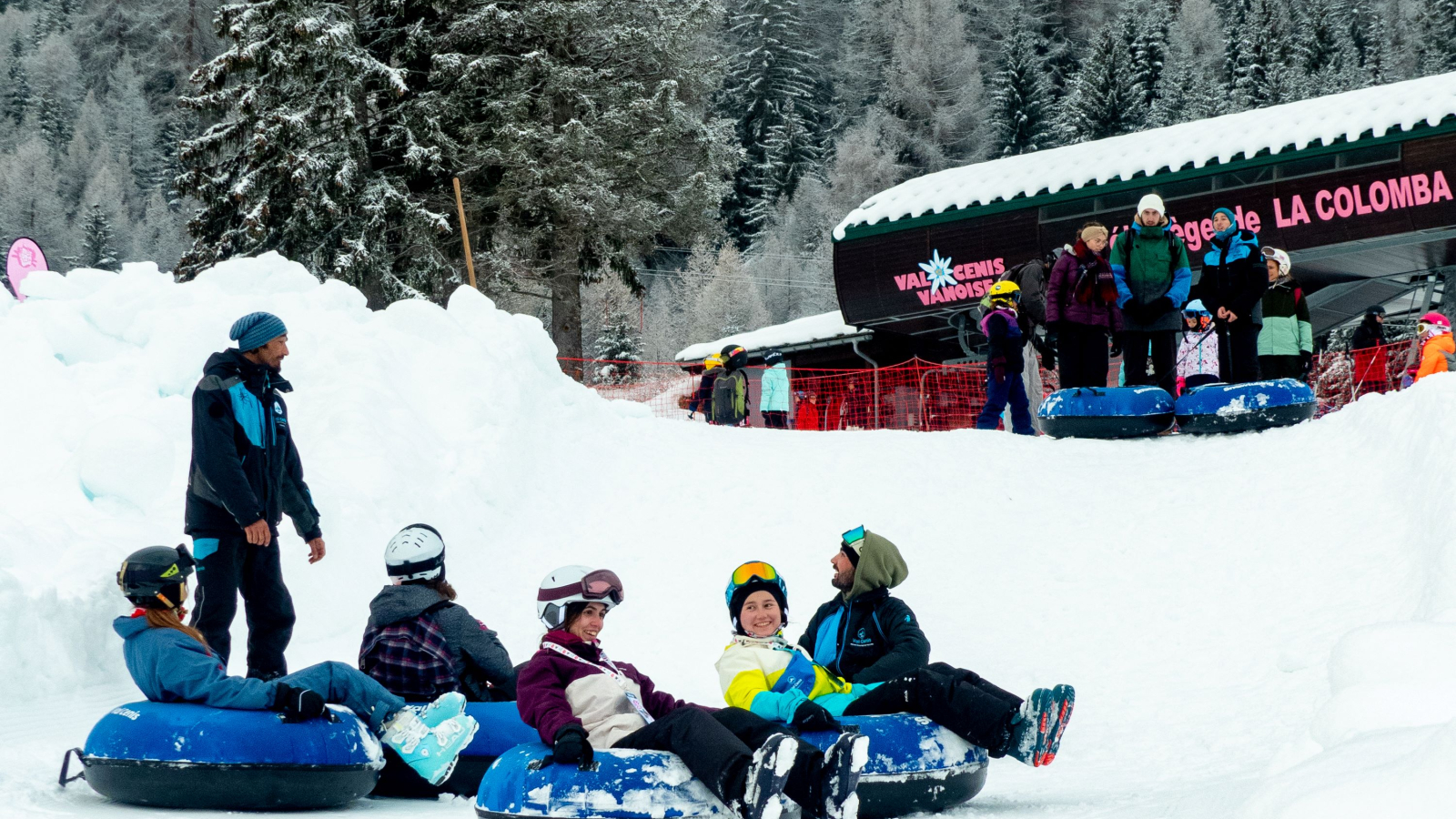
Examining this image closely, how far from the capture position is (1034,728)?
420cm

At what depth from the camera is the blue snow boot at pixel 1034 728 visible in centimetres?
416

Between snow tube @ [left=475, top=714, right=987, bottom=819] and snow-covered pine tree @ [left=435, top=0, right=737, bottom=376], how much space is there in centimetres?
1781

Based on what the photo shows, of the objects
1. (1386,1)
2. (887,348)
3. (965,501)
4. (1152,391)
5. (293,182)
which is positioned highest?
(1386,1)

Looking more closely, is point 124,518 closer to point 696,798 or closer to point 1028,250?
point 696,798

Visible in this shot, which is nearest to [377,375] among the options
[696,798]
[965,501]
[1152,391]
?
[965,501]

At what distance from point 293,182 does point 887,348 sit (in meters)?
10.4

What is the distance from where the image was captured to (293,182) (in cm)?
2011

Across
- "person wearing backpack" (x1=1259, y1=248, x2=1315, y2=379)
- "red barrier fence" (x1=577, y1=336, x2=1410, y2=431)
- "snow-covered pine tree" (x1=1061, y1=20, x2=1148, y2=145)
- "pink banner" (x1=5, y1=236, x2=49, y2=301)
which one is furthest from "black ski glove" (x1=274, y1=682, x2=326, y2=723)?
"snow-covered pine tree" (x1=1061, y1=20, x2=1148, y2=145)

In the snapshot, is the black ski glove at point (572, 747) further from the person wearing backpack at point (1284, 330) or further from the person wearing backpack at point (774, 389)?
the person wearing backpack at point (774, 389)

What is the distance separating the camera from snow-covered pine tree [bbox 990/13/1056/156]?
5278 centimetres

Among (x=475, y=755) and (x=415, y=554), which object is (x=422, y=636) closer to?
(x=415, y=554)

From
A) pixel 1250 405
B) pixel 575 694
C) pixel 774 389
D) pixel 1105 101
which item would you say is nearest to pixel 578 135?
pixel 774 389

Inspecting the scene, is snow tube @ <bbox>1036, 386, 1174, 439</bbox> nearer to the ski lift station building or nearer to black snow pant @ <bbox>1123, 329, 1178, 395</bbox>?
black snow pant @ <bbox>1123, 329, 1178, 395</bbox>

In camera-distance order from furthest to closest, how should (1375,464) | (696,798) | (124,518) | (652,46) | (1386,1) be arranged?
(1386,1) → (652,46) → (1375,464) → (124,518) → (696,798)
